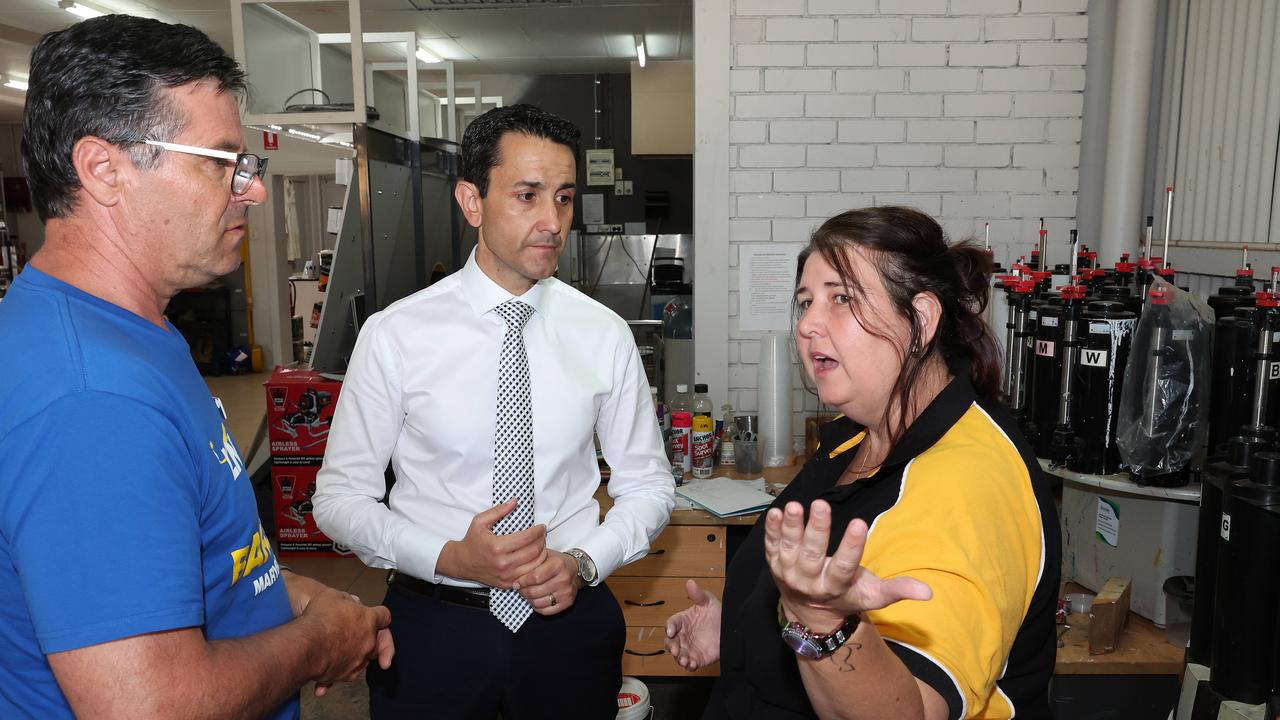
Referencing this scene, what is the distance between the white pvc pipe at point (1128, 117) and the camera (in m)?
3.05

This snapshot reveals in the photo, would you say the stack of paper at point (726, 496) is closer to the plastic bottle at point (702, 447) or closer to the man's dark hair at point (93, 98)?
A: the plastic bottle at point (702, 447)

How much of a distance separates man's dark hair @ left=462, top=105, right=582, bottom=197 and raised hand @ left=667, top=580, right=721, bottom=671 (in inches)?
37.8

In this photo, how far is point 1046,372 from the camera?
2.12 m

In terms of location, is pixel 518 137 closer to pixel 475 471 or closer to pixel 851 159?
pixel 475 471

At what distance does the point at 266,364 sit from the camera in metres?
10.4

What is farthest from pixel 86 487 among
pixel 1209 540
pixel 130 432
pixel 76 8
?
pixel 76 8

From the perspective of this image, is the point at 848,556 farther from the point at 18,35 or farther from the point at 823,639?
the point at 18,35

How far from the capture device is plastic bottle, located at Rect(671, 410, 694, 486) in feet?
10.1

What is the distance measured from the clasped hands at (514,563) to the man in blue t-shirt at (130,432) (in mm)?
322

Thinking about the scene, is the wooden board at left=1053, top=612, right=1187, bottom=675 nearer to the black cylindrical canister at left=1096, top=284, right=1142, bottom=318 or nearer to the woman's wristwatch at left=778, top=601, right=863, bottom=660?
the black cylindrical canister at left=1096, top=284, right=1142, bottom=318

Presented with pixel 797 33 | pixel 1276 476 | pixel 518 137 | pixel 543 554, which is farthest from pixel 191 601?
pixel 797 33

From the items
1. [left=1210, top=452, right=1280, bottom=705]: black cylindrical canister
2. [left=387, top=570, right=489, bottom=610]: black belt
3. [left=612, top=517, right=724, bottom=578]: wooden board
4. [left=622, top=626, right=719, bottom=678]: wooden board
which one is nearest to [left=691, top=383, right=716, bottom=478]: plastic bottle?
[left=612, top=517, right=724, bottom=578]: wooden board

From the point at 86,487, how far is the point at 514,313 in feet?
3.55

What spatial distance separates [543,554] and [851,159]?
2.43m
